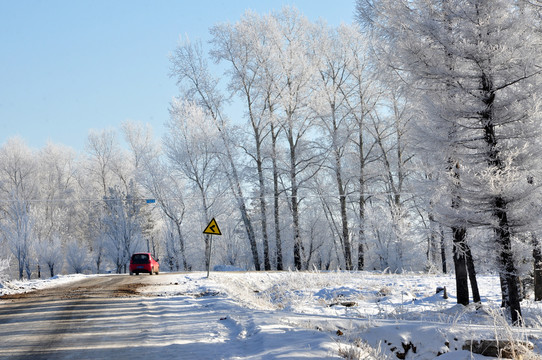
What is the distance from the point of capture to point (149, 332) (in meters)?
7.14

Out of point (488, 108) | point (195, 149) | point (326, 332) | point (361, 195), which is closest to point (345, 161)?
point (361, 195)

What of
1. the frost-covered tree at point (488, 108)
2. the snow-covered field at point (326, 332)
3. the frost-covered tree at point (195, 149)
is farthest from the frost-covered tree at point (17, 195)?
the frost-covered tree at point (488, 108)

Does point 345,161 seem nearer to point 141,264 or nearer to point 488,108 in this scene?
point 141,264

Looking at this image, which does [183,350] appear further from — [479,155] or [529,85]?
[529,85]

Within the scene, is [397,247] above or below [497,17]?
below

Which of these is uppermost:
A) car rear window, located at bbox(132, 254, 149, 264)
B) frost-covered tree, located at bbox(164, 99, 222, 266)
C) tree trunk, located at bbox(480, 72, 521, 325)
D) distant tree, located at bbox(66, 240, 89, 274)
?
frost-covered tree, located at bbox(164, 99, 222, 266)

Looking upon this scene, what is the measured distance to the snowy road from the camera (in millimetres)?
5707

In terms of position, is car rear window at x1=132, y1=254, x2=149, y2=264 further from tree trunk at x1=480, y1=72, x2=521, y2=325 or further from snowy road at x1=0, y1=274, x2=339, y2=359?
tree trunk at x1=480, y1=72, x2=521, y2=325

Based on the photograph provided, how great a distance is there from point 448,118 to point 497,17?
2608mm

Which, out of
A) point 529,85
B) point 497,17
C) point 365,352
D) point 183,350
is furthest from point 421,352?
point 497,17

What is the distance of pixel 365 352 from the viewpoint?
532 cm

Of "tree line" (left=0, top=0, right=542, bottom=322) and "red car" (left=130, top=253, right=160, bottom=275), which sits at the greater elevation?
"tree line" (left=0, top=0, right=542, bottom=322)

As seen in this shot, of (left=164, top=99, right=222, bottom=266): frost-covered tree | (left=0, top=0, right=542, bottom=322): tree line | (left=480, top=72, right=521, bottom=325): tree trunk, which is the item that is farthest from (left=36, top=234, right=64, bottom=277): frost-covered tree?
(left=480, top=72, right=521, bottom=325): tree trunk

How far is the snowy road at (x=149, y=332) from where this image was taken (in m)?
5.71
